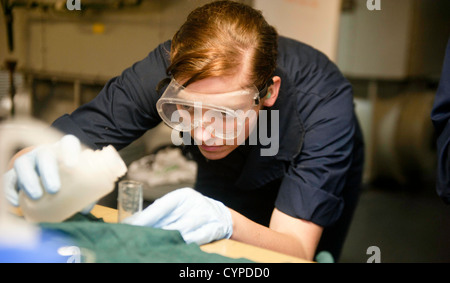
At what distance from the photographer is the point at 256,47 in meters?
0.80

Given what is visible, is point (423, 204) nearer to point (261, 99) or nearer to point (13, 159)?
point (261, 99)

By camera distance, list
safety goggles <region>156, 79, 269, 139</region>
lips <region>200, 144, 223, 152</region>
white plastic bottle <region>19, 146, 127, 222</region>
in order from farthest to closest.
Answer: lips <region>200, 144, 223, 152</region>
safety goggles <region>156, 79, 269, 139</region>
white plastic bottle <region>19, 146, 127, 222</region>

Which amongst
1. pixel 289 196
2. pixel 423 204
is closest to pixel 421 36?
pixel 423 204

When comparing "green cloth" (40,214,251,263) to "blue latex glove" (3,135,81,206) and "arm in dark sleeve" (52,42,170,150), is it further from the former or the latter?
"arm in dark sleeve" (52,42,170,150)

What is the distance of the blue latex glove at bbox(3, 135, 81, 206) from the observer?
605 millimetres

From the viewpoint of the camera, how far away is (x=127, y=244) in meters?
0.62

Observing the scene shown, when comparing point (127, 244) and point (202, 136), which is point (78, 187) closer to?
point (127, 244)

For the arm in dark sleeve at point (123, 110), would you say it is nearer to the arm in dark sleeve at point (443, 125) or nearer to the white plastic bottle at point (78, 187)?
the white plastic bottle at point (78, 187)

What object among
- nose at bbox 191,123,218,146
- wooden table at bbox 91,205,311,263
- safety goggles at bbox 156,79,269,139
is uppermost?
safety goggles at bbox 156,79,269,139

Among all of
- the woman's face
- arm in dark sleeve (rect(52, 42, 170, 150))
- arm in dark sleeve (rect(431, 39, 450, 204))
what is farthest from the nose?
arm in dark sleeve (rect(431, 39, 450, 204))

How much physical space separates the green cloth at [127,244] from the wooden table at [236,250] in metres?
0.04

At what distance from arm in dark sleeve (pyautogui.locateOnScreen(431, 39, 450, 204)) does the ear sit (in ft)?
0.99

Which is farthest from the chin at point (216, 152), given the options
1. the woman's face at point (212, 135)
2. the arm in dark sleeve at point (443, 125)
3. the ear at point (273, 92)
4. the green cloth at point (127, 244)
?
the arm in dark sleeve at point (443, 125)

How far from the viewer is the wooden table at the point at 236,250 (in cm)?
68
